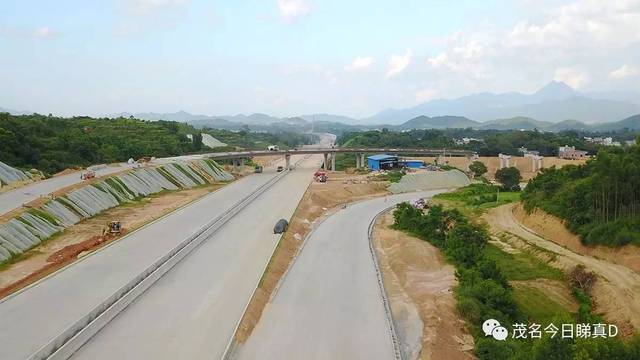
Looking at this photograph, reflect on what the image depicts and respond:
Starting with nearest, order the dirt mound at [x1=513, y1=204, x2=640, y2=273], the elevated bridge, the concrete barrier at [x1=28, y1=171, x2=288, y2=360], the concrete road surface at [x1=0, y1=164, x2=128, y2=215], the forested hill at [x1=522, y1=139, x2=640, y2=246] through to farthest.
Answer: the concrete barrier at [x1=28, y1=171, x2=288, y2=360]
the dirt mound at [x1=513, y1=204, x2=640, y2=273]
the forested hill at [x1=522, y1=139, x2=640, y2=246]
the concrete road surface at [x1=0, y1=164, x2=128, y2=215]
the elevated bridge

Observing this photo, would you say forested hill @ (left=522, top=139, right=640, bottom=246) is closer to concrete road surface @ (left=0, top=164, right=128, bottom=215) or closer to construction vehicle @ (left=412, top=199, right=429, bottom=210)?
construction vehicle @ (left=412, top=199, right=429, bottom=210)

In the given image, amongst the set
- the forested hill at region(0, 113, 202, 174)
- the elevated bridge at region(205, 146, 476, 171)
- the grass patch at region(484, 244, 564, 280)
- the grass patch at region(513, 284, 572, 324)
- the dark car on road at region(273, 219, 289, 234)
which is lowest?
the grass patch at region(513, 284, 572, 324)

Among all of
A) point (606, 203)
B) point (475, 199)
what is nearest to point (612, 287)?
point (606, 203)

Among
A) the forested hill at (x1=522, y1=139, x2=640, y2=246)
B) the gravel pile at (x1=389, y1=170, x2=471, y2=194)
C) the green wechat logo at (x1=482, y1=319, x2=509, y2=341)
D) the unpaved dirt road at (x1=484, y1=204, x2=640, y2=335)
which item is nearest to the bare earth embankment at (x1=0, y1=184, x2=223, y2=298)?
the green wechat logo at (x1=482, y1=319, x2=509, y2=341)

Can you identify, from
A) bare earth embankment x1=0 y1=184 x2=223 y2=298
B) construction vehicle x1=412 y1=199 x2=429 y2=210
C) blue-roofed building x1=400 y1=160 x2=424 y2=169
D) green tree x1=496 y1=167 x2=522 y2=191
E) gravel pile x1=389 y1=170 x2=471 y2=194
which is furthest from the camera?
blue-roofed building x1=400 y1=160 x2=424 y2=169

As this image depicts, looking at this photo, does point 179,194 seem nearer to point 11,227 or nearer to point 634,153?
point 11,227

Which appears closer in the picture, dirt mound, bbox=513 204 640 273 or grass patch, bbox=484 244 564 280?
dirt mound, bbox=513 204 640 273
